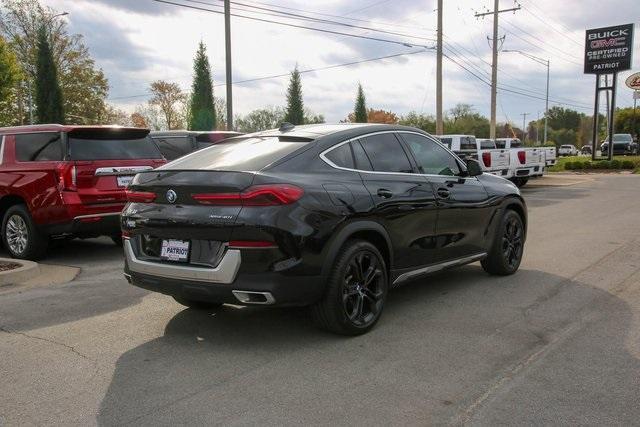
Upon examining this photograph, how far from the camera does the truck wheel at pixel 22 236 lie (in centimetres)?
791

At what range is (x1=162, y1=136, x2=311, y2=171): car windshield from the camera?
14.8 feet

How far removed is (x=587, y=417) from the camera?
10.8 ft

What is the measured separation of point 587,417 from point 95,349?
3.38 metres

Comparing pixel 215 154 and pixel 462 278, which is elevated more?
pixel 215 154

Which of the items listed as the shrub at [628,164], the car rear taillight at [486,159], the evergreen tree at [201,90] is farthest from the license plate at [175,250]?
the shrub at [628,164]

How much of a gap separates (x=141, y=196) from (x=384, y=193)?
6.38ft

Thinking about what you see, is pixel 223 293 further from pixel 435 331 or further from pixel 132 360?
pixel 435 331

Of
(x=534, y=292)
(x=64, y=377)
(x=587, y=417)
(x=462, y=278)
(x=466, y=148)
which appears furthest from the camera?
(x=466, y=148)

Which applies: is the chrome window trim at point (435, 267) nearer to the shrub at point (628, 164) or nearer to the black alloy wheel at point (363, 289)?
the black alloy wheel at point (363, 289)

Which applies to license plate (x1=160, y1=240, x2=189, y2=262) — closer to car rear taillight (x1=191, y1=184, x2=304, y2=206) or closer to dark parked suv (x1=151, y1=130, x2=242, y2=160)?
car rear taillight (x1=191, y1=184, x2=304, y2=206)

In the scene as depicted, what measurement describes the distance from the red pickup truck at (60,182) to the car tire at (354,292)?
4.46 m

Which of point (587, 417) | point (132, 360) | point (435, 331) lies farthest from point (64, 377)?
point (587, 417)

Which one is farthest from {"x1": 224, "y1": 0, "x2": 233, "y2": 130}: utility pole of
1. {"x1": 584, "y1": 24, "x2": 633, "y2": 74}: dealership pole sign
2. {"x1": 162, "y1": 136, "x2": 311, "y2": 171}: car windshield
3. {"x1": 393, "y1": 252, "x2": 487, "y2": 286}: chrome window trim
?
{"x1": 584, "y1": 24, "x2": 633, "y2": 74}: dealership pole sign

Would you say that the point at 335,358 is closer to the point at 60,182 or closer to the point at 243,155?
the point at 243,155
